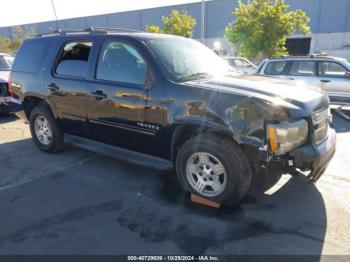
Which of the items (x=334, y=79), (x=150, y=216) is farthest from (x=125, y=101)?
(x=334, y=79)

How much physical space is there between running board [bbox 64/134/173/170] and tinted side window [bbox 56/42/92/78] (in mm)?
998

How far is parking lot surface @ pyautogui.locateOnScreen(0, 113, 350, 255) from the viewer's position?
9.50ft

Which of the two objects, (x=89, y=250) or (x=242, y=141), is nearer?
(x=89, y=250)

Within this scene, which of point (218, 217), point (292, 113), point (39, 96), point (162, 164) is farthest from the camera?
point (39, 96)

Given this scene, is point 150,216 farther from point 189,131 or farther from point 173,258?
point 189,131

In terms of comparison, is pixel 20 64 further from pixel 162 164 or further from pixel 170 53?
pixel 162 164

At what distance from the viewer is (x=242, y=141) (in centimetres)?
317

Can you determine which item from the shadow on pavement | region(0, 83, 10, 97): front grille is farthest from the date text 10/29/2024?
region(0, 83, 10, 97): front grille

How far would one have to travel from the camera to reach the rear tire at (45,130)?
520 cm

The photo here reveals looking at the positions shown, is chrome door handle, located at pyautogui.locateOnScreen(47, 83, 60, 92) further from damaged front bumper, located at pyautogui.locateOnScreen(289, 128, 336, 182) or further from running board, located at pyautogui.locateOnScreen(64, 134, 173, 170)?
damaged front bumper, located at pyautogui.locateOnScreen(289, 128, 336, 182)

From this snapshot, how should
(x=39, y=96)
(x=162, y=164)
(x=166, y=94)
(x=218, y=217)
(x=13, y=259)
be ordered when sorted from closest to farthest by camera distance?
(x=13, y=259)
(x=218, y=217)
(x=166, y=94)
(x=162, y=164)
(x=39, y=96)

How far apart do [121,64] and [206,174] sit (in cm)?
179

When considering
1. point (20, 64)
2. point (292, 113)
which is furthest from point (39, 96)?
point (292, 113)

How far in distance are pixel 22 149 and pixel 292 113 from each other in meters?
4.78
